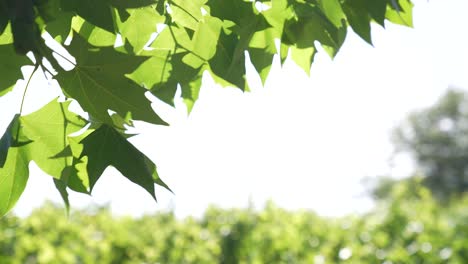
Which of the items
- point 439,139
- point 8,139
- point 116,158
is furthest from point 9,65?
point 439,139

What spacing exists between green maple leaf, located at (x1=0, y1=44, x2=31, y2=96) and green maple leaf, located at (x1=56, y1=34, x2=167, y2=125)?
0.31ft

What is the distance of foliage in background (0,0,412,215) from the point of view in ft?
3.90

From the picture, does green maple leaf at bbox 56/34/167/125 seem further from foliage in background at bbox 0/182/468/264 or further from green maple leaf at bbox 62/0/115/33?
foliage in background at bbox 0/182/468/264

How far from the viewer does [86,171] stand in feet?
4.27

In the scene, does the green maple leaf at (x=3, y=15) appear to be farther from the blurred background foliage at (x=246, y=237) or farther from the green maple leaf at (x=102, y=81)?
the blurred background foliage at (x=246, y=237)

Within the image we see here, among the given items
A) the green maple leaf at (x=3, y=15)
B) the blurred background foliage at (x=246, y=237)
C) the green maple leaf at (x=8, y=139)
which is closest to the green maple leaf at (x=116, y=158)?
the green maple leaf at (x=8, y=139)

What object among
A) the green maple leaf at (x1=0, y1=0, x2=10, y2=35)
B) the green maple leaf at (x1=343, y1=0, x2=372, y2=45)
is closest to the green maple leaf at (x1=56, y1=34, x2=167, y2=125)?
the green maple leaf at (x1=0, y1=0, x2=10, y2=35)

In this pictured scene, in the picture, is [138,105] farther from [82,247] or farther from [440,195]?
[440,195]

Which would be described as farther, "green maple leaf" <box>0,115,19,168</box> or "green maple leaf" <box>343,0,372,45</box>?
"green maple leaf" <box>343,0,372,45</box>

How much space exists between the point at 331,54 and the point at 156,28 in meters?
0.38

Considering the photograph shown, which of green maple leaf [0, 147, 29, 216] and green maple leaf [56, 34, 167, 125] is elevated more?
green maple leaf [56, 34, 167, 125]

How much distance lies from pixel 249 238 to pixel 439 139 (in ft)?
138

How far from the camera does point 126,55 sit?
1205 millimetres

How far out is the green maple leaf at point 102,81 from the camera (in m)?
1.19
